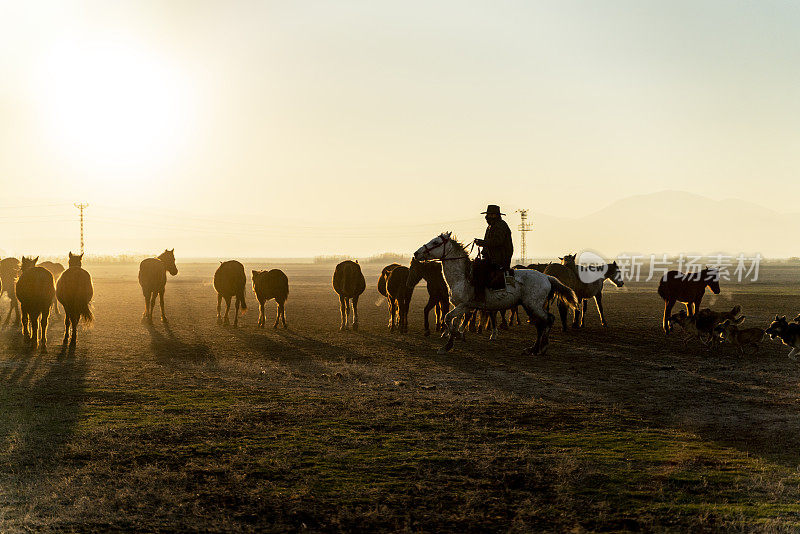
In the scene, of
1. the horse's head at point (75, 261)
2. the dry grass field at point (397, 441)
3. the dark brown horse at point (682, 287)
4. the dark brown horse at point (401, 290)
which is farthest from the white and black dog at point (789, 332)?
the horse's head at point (75, 261)

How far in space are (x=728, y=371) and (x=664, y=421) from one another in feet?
17.6

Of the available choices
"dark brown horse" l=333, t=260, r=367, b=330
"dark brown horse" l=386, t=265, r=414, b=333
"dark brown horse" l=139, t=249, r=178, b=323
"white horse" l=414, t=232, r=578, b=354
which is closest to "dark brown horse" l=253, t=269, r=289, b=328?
"dark brown horse" l=333, t=260, r=367, b=330

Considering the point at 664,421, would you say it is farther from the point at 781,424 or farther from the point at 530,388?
the point at 530,388

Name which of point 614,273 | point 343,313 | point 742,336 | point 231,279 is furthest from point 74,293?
point 614,273

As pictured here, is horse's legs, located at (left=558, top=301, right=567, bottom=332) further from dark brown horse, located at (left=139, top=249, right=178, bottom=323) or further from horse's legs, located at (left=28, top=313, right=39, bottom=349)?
horse's legs, located at (left=28, top=313, right=39, bottom=349)

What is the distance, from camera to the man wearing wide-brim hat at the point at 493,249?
51.6 ft

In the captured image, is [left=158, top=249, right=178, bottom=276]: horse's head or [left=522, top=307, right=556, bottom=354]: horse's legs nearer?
[left=522, top=307, right=556, bottom=354]: horse's legs

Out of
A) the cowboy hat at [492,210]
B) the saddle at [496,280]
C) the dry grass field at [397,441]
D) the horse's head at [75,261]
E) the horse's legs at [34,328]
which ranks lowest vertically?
the dry grass field at [397,441]

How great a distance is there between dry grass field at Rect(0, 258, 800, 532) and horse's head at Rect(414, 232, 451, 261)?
2.40 metres

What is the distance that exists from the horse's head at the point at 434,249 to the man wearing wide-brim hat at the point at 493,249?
31.7 inches

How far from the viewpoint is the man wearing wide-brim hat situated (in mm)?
15719

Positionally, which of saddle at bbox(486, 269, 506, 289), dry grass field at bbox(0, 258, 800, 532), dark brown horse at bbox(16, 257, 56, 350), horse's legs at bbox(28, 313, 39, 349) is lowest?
dry grass field at bbox(0, 258, 800, 532)

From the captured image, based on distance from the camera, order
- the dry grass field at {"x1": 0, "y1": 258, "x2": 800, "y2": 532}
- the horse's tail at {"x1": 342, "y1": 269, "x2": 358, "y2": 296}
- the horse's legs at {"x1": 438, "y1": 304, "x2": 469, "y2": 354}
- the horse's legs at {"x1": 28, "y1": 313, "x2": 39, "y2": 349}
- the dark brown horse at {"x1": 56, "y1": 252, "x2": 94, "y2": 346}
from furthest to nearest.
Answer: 1. the horse's tail at {"x1": 342, "y1": 269, "x2": 358, "y2": 296}
2. the horse's legs at {"x1": 28, "y1": 313, "x2": 39, "y2": 349}
3. the dark brown horse at {"x1": 56, "y1": 252, "x2": 94, "y2": 346}
4. the horse's legs at {"x1": 438, "y1": 304, "x2": 469, "y2": 354}
5. the dry grass field at {"x1": 0, "y1": 258, "x2": 800, "y2": 532}

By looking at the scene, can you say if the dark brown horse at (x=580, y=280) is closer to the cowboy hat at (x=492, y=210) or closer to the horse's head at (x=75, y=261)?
the cowboy hat at (x=492, y=210)
